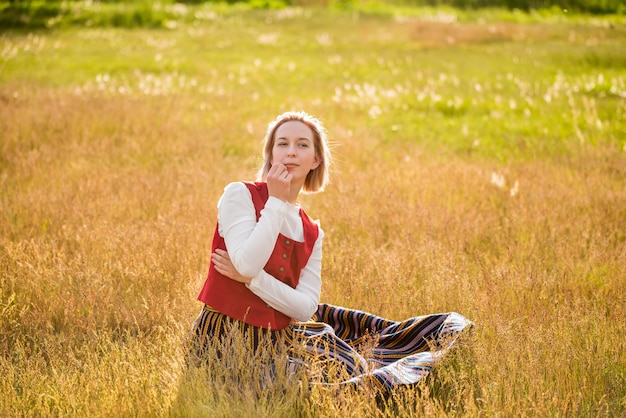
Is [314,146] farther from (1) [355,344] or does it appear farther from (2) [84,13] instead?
(2) [84,13]

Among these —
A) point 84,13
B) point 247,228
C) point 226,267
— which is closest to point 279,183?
point 247,228

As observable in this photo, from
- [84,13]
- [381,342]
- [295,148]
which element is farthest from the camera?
[84,13]

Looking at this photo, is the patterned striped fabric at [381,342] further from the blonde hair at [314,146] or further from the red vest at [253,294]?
the blonde hair at [314,146]

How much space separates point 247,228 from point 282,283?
0.30 metres

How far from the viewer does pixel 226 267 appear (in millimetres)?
3488

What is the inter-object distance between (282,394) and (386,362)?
82 cm

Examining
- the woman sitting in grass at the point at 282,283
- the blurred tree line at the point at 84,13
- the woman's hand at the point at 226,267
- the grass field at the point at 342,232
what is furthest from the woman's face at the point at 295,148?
the blurred tree line at the point at 84,13

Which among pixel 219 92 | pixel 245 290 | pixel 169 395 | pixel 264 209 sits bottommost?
pixel 219 92

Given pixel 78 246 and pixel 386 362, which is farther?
pixel 78 246

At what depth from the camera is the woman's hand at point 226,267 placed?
11.4 feet

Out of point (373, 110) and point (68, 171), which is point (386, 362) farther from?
point (373, 110)

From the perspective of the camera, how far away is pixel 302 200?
7230 mm

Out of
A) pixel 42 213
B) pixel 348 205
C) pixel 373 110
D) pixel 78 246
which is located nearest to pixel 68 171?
pixel 42 213

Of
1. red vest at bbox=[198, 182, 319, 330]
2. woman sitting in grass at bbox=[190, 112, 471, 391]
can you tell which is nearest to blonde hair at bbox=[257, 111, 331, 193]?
woman sitting in grass at bbox=[190, 112, 471, 391]
